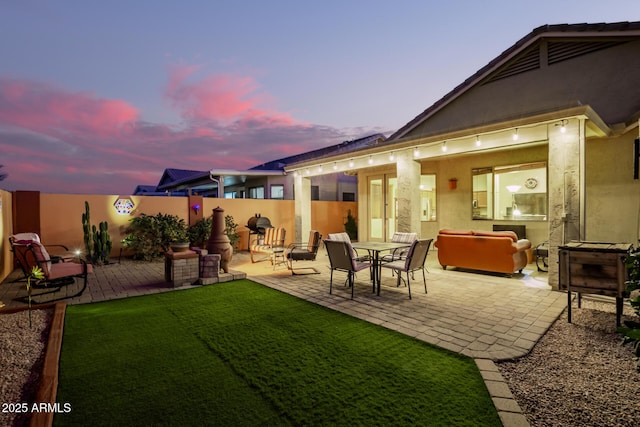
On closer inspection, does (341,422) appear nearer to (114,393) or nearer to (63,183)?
(114,393)

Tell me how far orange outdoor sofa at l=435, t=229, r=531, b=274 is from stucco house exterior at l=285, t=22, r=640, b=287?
0.76 metres

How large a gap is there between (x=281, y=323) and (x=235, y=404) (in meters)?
1.62

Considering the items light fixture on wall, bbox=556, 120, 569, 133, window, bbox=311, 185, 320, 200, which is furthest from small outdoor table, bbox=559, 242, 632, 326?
window, bbox=311, 185, 320, 200

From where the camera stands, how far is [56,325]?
3438mm

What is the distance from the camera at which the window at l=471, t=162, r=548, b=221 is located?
867 cm

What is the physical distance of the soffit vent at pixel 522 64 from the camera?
8.70m

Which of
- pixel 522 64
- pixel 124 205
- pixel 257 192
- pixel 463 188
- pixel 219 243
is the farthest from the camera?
pixel 257 192

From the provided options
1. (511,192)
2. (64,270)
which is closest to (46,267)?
(64,270)

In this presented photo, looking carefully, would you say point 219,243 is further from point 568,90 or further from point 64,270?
point 568,90

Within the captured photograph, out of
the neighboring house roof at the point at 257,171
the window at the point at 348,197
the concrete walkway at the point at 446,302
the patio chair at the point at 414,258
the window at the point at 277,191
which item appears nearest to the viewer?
the concrete walkway at the point at 446,302

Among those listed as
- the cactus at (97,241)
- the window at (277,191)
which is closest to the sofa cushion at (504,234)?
the cactus at (97,241)

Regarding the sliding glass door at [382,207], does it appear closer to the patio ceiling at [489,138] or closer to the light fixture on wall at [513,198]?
the patio ceiling at [489,138]

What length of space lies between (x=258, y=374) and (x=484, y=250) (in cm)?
553

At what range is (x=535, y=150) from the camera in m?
8.40
